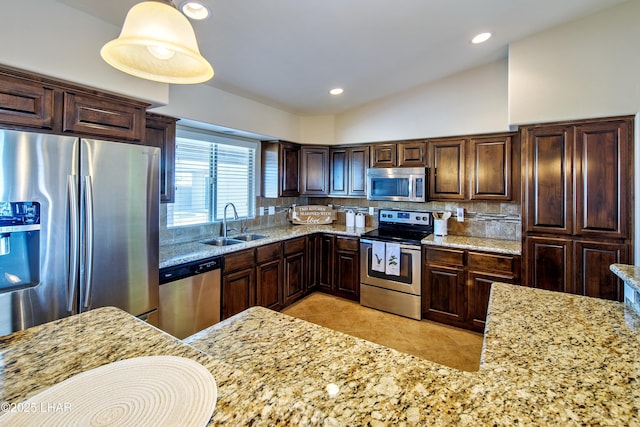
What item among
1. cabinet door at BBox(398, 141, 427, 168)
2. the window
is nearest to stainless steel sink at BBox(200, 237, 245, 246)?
the window

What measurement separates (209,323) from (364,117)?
3.16 m

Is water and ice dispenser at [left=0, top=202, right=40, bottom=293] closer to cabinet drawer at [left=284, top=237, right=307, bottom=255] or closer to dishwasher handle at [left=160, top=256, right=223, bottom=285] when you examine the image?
dishwasher handle at [left=160, top=256, right=223, bottom=285]

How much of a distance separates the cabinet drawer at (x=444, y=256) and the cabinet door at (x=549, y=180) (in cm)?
69

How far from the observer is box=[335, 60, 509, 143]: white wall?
10.6 ft

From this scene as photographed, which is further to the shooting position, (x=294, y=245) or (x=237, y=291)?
(x=294, y=245)

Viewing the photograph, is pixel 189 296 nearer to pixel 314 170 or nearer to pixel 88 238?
pixel 88 238

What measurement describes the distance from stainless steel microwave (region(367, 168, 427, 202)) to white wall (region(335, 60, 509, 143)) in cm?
45

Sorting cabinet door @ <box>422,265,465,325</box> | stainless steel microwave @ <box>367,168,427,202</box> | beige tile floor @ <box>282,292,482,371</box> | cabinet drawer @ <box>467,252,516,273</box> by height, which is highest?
stainless steel microwave @ <box>367,168,427,202</box>

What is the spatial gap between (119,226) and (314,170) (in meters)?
2.81

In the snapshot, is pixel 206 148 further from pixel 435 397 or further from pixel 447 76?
pixel 435 397

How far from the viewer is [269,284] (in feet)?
11.2

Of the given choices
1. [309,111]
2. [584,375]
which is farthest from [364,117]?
[584,375]

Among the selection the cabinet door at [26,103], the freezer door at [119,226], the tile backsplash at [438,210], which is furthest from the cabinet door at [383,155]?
the cabinet door at [26,103]

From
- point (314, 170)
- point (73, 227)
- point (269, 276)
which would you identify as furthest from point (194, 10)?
point (314, 170)
